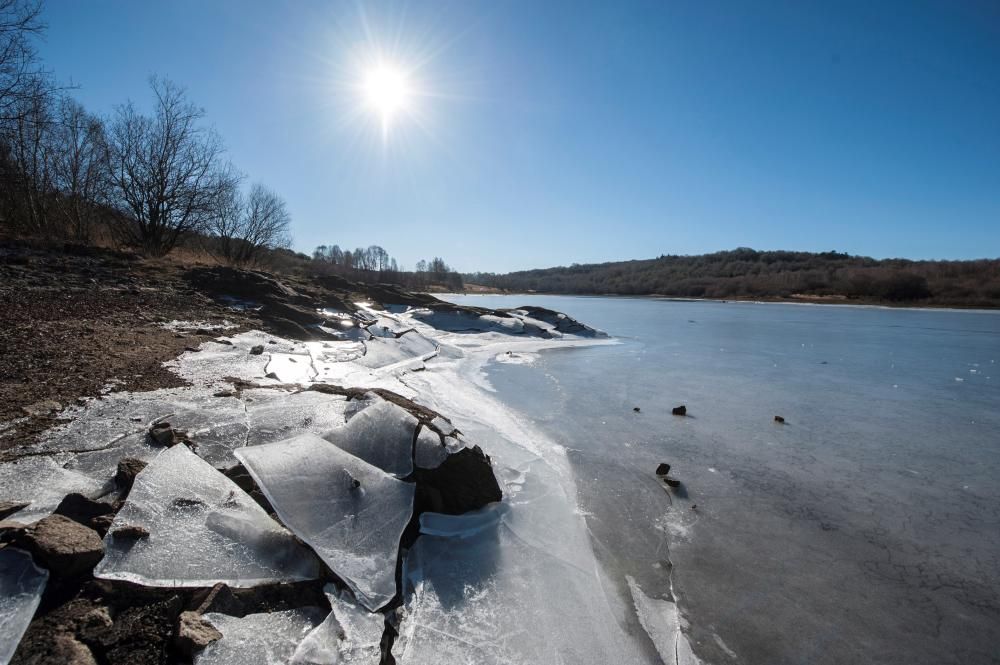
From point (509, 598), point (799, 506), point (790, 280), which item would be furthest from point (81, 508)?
point (790, 280)

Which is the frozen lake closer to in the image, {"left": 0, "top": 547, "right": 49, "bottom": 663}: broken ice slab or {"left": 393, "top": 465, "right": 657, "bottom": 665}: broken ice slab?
{"left": 393, "top": 465, "right": 657, "bottom": 665}: broken ice slab

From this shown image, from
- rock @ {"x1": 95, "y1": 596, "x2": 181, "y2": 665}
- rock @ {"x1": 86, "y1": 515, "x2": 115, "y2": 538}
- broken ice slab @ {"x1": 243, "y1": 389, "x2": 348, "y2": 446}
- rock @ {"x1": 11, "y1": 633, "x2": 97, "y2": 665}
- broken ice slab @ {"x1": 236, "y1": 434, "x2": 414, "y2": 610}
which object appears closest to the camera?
rock @ {"x1": 11, "y1": 633, "x2": 97, "y2": 665}

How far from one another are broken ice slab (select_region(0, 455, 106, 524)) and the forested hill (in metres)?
68.5

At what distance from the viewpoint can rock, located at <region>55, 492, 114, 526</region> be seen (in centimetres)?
202

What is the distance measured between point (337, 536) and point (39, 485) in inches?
61.9

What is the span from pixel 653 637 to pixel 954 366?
45.0 feet

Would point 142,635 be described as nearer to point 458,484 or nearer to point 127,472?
point 127,472

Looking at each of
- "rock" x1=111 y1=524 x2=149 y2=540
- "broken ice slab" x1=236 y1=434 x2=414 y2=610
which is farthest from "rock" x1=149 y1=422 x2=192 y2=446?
"rock" x1=111 y1=524 x2=149 y2=540

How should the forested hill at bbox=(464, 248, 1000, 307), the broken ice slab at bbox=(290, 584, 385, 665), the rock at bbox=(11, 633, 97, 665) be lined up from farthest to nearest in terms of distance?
the forested hill at bbox=(464, 248, 1000, 307) → the broken ice slab at bbox=(290, 584, 385, 665) → the rock at bbox=(11, 633, 97, 665)

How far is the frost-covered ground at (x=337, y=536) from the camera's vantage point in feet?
6.23

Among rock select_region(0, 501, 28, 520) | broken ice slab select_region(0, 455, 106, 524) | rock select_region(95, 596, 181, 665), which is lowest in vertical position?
rock select_region(95, 596, 181, 665)

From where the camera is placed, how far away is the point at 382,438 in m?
3.31

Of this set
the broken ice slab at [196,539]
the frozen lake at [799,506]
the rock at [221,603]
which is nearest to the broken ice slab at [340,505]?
the broken ice slab at [196,539]

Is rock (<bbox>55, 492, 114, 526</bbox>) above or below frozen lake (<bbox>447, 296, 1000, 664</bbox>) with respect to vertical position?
above
